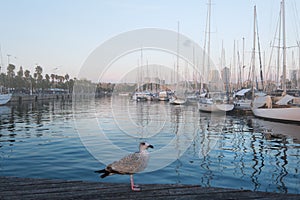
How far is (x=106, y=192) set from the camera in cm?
595

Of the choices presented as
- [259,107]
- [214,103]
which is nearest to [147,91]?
[214,103]

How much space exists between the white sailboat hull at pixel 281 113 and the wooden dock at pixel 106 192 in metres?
26.8

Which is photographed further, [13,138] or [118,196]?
[13,138]

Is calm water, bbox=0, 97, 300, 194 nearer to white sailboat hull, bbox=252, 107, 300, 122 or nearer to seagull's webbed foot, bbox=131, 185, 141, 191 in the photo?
seagull's webbed foot, bbox=131, 185, 141, 191

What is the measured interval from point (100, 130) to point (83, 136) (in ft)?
12.2

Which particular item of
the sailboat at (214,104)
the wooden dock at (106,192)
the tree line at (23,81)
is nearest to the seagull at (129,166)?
the wooden dock at (106,192)

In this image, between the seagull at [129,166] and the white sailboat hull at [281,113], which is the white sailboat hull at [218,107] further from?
the seagull at [129,166]

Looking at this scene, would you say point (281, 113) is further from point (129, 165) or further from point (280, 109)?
point (129, 165)

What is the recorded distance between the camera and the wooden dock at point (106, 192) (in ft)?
18.8

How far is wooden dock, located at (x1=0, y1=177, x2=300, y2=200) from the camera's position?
573 cm

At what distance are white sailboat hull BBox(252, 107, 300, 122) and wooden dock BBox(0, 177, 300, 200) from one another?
87.8 feet

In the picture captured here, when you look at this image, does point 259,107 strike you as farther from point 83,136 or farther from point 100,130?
point 83,136

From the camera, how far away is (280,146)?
17.5 m

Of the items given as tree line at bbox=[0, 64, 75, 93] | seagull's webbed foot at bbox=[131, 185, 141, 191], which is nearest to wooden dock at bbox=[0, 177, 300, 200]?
seagull's webbed foot at bbox=[131, 185, 141, 191]
